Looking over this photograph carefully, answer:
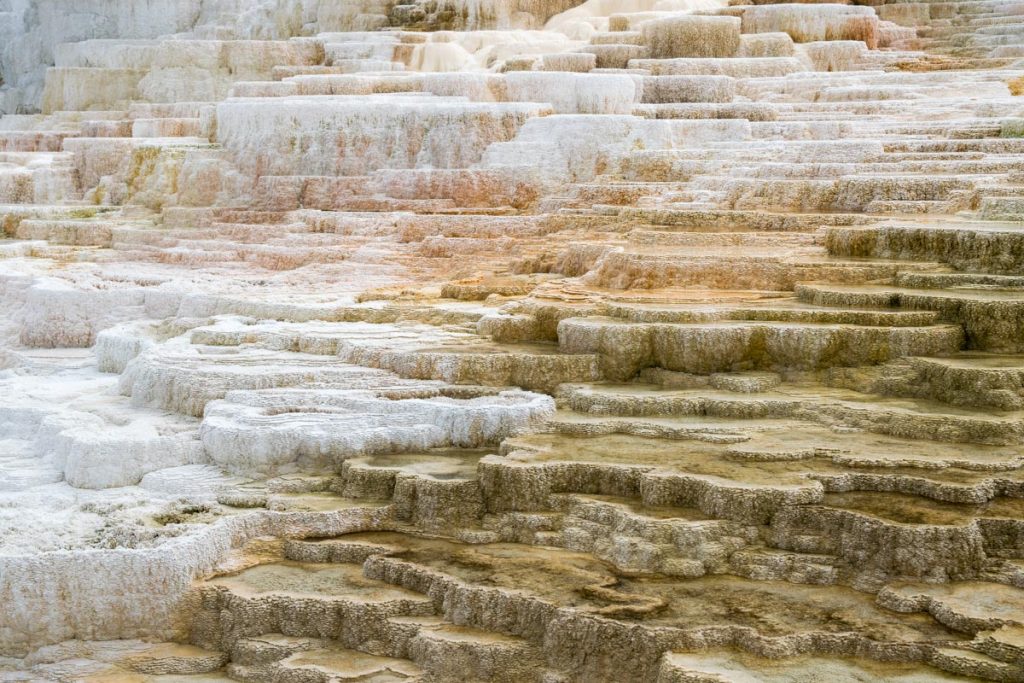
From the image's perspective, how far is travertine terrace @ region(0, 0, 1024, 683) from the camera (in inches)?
240

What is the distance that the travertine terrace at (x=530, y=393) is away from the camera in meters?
6.09

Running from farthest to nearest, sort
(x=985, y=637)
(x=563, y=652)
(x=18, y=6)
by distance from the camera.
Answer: (x=18, y=6) → (x=563, y=652) → (x=985, y=637)

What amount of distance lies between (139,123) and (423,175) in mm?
6029

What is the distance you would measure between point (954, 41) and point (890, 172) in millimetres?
9277

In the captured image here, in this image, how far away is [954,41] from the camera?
2022cm

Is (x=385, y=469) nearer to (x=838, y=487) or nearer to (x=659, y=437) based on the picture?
(x=659, y=437)

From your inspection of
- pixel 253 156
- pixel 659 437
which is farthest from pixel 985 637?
pixel 253 156

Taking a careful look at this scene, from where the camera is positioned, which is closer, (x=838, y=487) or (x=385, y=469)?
(x=838, y=487)

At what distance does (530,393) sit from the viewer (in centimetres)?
830

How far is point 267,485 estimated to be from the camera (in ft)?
24.6

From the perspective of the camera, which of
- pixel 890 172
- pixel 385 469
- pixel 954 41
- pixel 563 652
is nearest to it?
pixel 563 652

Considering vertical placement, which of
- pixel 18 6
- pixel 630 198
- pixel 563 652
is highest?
pixel 18 6

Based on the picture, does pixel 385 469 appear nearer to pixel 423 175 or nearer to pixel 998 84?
pixel 423 175

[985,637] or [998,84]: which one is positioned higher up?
[998,84]
